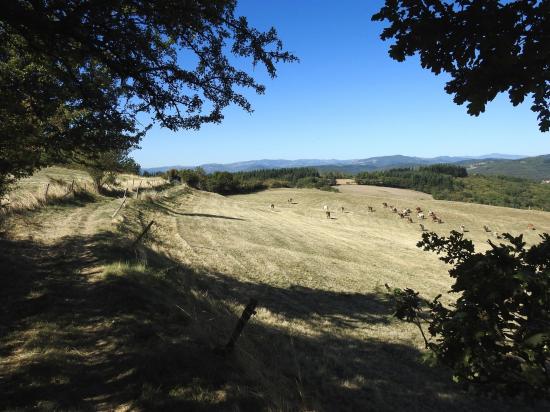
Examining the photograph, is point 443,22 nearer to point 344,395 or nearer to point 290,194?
point 344,395

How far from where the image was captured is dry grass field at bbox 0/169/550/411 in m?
6.07

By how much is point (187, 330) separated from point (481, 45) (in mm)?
7496

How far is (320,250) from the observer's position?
2864cm

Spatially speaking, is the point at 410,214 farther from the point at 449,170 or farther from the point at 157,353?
the point at 449,170

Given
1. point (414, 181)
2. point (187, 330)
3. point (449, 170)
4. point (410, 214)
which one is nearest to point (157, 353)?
point (187, 330)

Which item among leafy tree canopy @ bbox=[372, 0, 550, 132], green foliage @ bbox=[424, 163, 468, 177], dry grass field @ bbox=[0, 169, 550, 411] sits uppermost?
leafy tree canopy @ bbox=[372, 0, 550, 132]

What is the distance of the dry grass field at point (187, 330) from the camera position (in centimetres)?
607

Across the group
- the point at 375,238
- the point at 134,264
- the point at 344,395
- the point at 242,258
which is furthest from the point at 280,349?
the point at 375,238

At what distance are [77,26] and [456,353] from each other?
7.35 m

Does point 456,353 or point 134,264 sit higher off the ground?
point 456,353

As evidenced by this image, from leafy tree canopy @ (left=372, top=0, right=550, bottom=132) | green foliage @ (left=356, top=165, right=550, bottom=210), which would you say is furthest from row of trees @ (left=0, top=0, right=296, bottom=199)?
green foliage @ (left=356, top=165, right=550, bottom=210)

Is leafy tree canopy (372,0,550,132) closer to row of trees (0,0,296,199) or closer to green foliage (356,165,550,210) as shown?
row of trees (0,0,296,199)

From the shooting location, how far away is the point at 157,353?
271 inches

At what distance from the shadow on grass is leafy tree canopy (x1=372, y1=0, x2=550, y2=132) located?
17.4 ft
